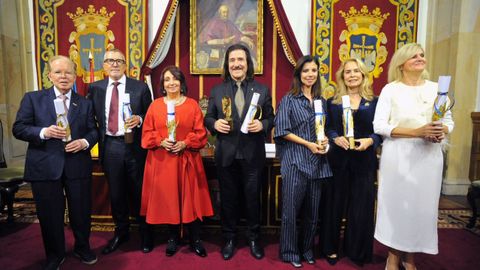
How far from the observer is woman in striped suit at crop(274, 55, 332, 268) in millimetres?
2221

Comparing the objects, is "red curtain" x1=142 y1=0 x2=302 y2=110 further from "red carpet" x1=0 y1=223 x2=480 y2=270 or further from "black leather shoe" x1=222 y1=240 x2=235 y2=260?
"black leather shoe" x1=222 y1=240 x2=235 y2=260

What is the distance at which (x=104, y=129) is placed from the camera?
8.29 feet

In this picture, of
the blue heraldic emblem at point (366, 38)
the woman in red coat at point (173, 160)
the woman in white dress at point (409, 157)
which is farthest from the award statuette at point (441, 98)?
the blue heraldic emblem at point (366, 38)

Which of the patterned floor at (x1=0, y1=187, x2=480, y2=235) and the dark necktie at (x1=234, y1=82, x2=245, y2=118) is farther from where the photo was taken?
the patterned floor at (x1=0, y1=187, x2=480, y2=235)

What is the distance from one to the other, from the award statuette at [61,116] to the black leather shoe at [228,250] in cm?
144

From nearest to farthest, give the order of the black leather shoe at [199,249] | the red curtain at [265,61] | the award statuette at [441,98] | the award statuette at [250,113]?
the award statuette at [441,98] < the award statuette at [250,113] < the black leather shoe at [199,249] < the red curtain at [265,61]

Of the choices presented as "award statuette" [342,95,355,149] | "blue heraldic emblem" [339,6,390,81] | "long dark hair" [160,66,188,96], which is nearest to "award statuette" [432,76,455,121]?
"award statuette" [342,95,355,149]

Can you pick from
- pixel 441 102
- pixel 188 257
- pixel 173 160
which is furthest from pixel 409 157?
pixel 188 257

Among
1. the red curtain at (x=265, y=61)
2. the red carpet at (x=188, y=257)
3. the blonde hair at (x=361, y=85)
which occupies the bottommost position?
the red carpet at (x=188, y=257)

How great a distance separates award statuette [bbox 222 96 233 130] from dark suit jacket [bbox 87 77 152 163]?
0.72m

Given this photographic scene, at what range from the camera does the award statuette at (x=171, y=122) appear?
2213 millimetres

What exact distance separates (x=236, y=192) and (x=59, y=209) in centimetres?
129

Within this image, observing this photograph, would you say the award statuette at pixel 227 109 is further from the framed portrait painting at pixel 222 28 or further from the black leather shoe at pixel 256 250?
the framed portrait painting at pixel 222 28

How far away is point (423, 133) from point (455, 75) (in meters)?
3.06
